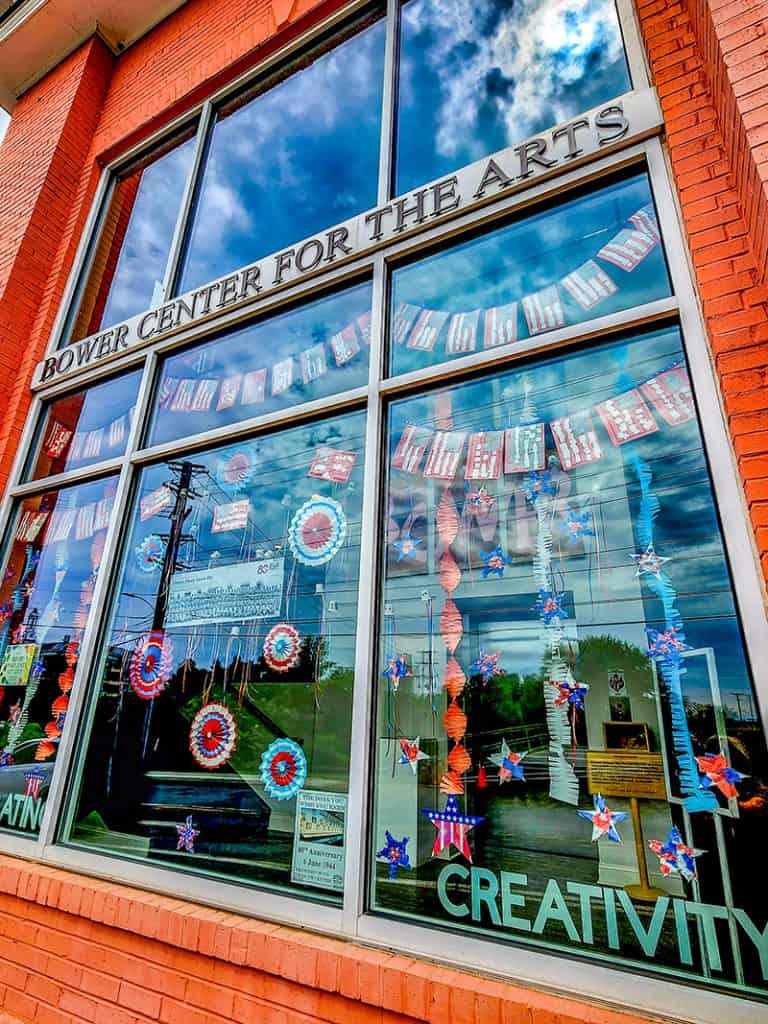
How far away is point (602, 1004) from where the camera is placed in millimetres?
1556

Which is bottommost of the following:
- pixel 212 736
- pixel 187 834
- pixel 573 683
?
pixel 187 834

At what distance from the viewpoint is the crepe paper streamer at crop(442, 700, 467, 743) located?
2.10m

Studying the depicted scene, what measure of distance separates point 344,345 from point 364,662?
1715mm

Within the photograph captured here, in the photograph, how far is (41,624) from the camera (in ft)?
11.7

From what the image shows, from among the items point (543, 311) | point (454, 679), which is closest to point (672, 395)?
point (543, 311)

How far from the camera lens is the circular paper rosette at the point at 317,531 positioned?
8.69 ft

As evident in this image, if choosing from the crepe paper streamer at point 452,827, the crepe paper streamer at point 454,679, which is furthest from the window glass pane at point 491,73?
the crepe paper streamer at point 452,827

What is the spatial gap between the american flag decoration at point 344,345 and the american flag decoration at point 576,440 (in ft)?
3.98

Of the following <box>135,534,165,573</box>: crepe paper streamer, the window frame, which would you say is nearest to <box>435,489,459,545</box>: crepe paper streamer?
the window frame

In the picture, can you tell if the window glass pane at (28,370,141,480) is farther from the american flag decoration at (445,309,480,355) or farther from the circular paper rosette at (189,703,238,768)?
the american flag decoration at (445,309,480,355)

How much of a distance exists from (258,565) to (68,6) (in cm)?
569

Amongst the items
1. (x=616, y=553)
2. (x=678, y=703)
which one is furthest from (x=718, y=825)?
(x=616, y=553)

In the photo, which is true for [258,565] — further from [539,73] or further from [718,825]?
[539,73]

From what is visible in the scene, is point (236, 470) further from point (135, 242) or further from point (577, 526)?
point (135, 242)
